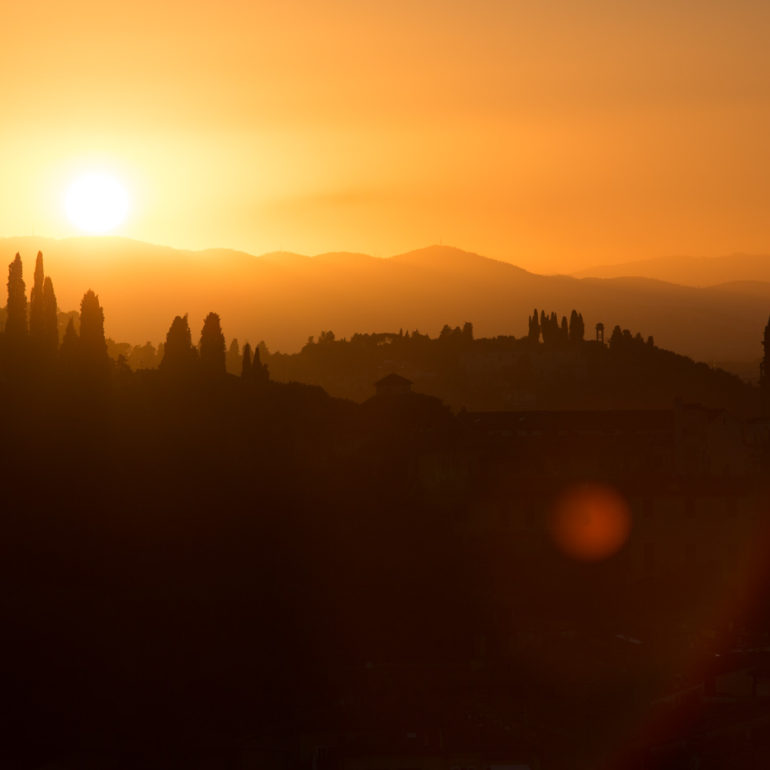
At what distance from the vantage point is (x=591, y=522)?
228 feet

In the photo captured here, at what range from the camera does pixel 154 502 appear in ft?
210

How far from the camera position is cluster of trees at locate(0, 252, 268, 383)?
2884 inches

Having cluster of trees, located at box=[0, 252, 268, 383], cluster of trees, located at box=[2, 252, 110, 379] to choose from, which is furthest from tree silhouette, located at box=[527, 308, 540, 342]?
cluster of trees, located at box=[2, 252, 110, 379]

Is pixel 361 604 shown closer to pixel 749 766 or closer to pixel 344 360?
pixel 749 766

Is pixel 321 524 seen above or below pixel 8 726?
above

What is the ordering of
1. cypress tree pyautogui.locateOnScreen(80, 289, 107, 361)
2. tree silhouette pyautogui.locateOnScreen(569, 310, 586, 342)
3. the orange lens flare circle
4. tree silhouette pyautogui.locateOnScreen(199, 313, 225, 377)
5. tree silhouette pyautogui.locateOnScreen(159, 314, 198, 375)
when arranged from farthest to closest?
tree silhouette pyautogui.locateOnScreen(569, 310, 586, 342) < tree silhouette pyautogui.locateOnScreen(199, 313, 225, 377) < tree silhouette pyautogui.locateOnScreen(159, 314, 198, 375) < cypress tree pyautogui.locateOnScreen(80, 289, 107, 361) < the orange lens flare circle

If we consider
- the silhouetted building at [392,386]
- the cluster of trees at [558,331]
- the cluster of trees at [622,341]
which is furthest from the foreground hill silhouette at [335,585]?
→ the cluster of trees at [558,331]

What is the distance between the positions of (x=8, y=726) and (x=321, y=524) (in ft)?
66.6

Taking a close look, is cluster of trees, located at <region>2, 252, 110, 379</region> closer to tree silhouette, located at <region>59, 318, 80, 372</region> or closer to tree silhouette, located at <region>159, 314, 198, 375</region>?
tree silhouette, located at <region>59, 318, 80, 372</region>

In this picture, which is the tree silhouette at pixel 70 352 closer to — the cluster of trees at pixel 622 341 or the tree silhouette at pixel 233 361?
the tree silhouette at pixel 233 361

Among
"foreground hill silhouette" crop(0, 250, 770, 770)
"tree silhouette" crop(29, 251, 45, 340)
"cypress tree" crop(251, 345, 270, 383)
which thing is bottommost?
"foreground hill silhouette" crop(0, 250, 770, 770)

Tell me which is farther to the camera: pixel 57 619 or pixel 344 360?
pixel 344 360

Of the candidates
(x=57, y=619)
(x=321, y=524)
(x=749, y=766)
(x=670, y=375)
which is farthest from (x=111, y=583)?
(x=670, y=375)

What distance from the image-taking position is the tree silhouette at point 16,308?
2987 inches
